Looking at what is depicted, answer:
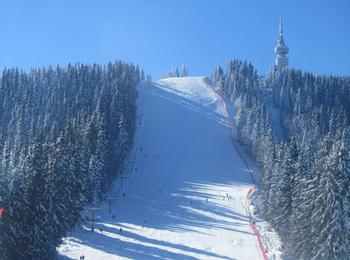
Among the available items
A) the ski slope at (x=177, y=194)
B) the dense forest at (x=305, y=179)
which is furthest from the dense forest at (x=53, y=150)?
the dense forest at (x=305, y=179)

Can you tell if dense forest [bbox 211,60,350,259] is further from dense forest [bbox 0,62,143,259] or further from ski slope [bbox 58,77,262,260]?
dense forest [bbox 0,62,143,259]

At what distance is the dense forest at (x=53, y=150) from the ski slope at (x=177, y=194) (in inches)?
185

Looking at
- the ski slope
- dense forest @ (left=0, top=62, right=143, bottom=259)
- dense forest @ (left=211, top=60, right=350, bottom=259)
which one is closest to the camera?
dense forest @ (left=211, top=60, right=350, bottom=259)

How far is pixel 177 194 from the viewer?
8144 cm

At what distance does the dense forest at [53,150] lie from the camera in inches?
1544

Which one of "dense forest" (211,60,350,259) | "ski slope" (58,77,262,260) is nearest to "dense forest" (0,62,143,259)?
"ski slope" (58,77,262,260)

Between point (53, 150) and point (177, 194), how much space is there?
34.9 m

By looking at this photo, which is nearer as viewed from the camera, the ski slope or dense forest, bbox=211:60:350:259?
dense forest, bbox=211:60:350:259

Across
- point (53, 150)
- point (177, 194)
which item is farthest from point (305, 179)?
point (177, 194)

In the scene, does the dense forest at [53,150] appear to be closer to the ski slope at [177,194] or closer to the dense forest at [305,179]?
the ski slope at [177,194]

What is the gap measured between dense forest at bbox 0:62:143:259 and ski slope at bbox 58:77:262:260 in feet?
15.4

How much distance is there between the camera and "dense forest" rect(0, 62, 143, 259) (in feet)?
129

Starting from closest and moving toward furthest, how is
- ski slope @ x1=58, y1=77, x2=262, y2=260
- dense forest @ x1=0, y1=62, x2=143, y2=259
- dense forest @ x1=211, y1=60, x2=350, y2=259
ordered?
dense forest @ x1=211, y1=60, x2=350, y2=259 → dense forest @ x1=0, y1=62, x2=143, y2=259 → ski slope @ x1=58, y1=77, x2=262, y2=260

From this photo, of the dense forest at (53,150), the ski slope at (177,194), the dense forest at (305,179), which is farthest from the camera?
the ski slope at (177,194)
